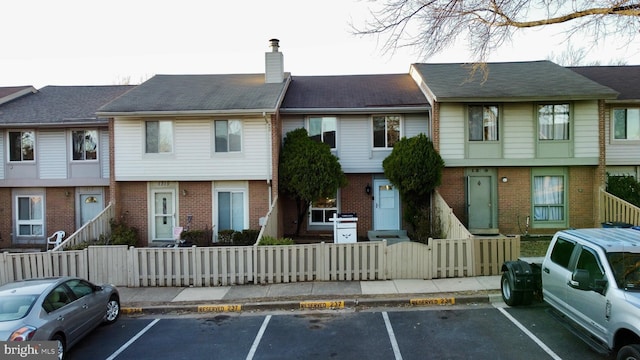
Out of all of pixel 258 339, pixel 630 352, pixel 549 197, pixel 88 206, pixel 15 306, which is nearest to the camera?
pixel 630 352

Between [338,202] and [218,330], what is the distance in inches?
390

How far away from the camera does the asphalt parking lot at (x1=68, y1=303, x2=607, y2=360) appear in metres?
7.40

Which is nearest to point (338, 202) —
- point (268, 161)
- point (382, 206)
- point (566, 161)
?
point (382, 206)

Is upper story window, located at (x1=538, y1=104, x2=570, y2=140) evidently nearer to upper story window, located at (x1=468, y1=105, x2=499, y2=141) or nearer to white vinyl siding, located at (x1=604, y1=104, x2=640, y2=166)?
upper story window, located at (x1=468, y1=105, x2=499, y2=141)

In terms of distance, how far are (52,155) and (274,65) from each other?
10.9 meters

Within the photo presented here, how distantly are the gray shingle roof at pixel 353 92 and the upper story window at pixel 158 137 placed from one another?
486cm

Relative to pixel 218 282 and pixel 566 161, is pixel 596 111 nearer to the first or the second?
pixel 566 161

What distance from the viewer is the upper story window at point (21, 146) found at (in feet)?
60.7

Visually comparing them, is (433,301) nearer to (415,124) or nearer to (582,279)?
(582,279)

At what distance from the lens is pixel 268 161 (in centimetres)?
1636

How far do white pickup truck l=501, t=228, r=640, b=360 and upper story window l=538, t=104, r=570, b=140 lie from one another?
9.78 m

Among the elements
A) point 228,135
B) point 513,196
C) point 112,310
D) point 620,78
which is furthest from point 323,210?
point 620,78

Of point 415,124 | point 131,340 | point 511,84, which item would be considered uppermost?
point 511,84

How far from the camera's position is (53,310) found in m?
7.34
